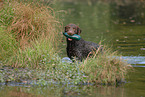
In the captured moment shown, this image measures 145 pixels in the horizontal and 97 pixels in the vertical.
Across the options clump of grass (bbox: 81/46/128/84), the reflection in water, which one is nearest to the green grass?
clump of grass (bbox: 81/46/128/84)

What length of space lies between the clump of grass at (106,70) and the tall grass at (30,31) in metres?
1.47

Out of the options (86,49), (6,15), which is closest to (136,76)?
(86,49)

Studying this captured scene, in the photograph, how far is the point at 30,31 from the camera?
10672mm

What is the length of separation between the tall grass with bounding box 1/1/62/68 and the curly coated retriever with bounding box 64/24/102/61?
527 millimetres

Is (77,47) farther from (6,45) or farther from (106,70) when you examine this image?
(6,45)

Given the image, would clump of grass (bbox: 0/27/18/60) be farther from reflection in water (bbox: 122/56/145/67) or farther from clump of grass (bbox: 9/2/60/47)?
reflection in water (bbox: 122/56/145/67)

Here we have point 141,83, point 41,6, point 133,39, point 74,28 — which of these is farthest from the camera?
point 133,39

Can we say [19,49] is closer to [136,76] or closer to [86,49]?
[86,49]

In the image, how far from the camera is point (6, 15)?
10859mm

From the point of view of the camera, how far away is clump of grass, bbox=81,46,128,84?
9047 millimetres

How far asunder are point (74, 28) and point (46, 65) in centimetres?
158

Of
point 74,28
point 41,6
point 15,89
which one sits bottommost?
point 15,89

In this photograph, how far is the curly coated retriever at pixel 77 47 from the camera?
34.7 feet

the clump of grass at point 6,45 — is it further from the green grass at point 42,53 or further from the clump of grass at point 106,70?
the clump of grass at point 106,70
